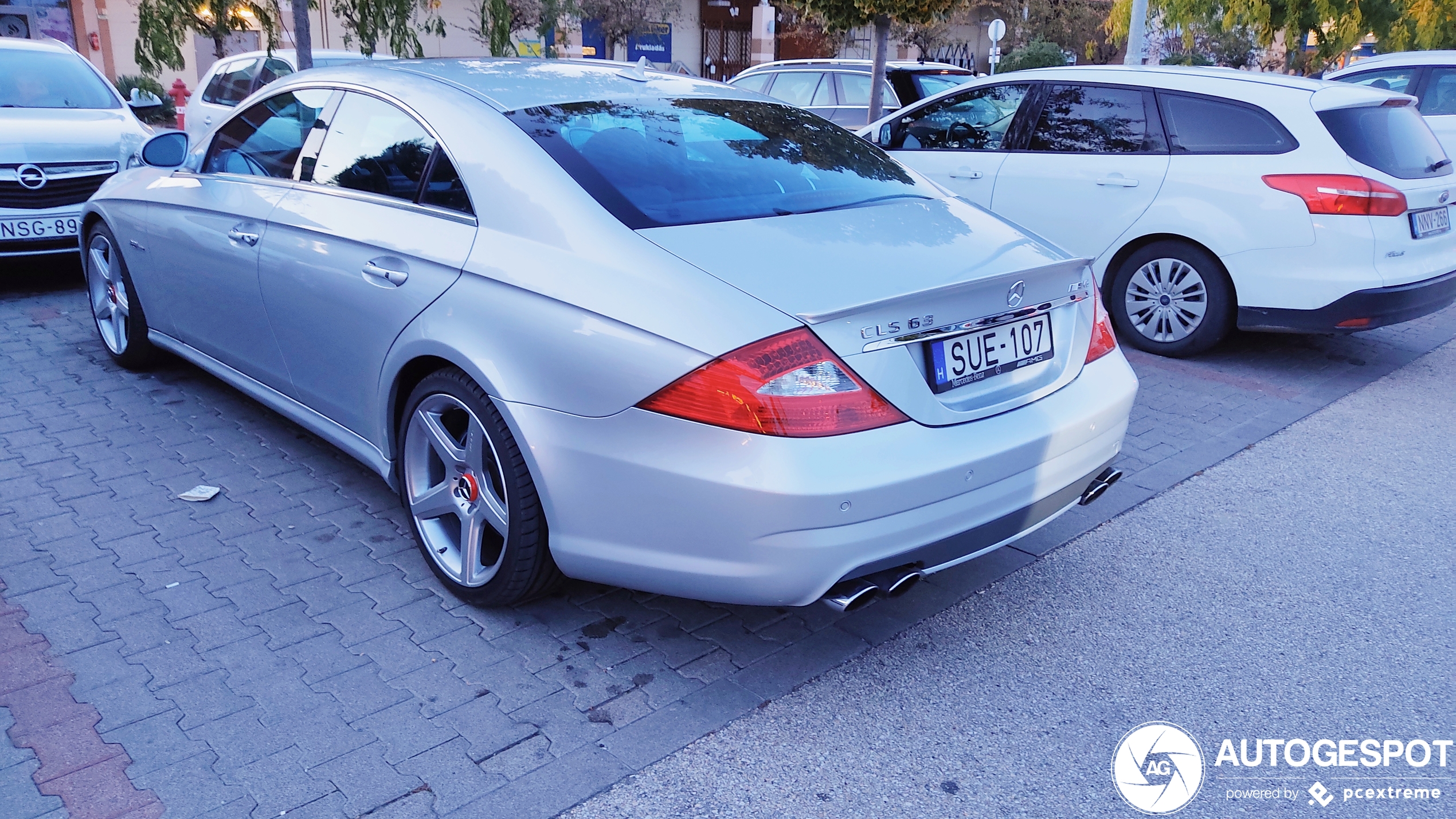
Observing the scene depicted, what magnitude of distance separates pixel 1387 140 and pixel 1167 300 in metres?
1.37

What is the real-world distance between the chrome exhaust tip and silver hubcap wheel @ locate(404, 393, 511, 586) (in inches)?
36.9

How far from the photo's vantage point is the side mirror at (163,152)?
4859mm

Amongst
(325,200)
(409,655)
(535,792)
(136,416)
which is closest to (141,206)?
(136,416)

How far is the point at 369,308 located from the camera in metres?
3.36

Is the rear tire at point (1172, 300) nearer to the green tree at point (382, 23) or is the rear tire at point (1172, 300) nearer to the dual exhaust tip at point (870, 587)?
the dual exhaust tip at point (870, 587)

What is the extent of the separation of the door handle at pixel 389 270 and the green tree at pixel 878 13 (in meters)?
7.36

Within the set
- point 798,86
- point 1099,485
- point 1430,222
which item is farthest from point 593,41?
point 1099,485

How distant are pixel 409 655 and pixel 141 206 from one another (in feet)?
9.83

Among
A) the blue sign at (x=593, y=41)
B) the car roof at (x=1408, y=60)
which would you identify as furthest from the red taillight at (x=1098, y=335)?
the blue sign at (x=593, y=41)

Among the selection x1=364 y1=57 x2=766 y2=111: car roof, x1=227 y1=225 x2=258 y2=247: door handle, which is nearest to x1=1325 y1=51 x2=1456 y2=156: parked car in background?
x1=364 y1=57 x2=766 y2=111: car roof

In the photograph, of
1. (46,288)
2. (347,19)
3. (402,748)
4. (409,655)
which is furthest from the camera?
(347,19)

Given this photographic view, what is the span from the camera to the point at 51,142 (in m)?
6.95

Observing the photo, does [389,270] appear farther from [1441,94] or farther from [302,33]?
[1441,94]

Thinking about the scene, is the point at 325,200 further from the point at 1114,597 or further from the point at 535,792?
the point at 1114,597
